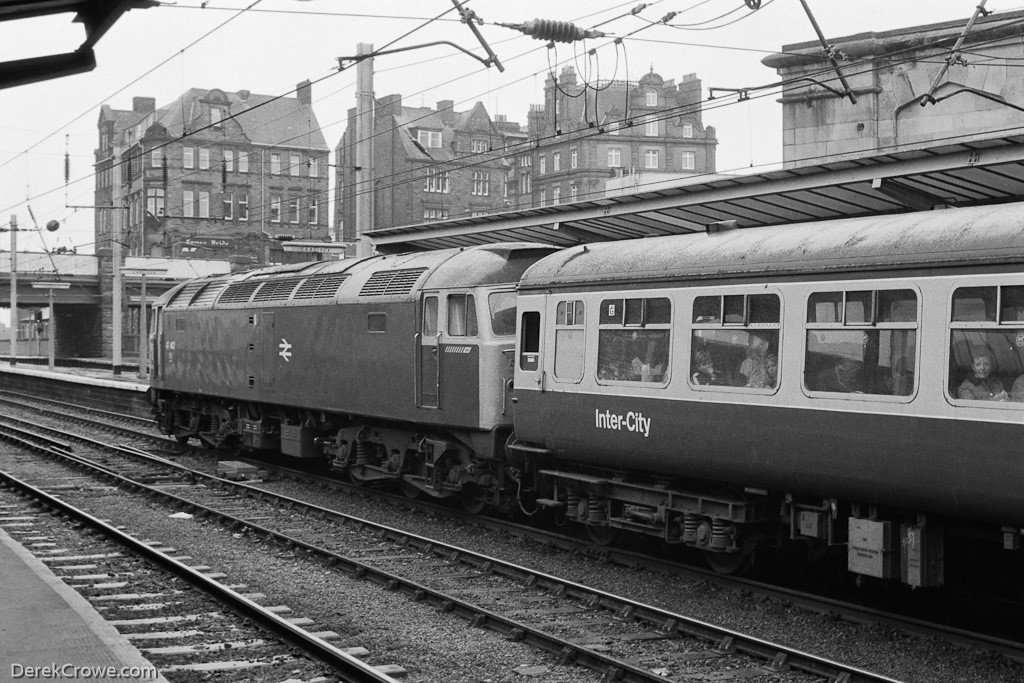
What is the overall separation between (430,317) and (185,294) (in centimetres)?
1028

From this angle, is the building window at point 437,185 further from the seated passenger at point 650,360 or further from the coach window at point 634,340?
the seated passenger at point 650,360

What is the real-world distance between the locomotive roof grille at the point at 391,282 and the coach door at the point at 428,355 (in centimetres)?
49

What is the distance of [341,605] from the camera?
10.6 m

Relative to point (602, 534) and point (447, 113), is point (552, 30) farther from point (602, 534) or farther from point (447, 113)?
point (447, 113)

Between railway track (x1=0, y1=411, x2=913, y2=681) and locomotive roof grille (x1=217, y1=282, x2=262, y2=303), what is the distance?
5.55 metres

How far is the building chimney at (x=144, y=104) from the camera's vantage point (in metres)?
96.7

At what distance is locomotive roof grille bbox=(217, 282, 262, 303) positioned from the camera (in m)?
20.7

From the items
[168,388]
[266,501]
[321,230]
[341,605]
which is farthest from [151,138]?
[341,605]

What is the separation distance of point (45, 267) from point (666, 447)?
66.4 meters

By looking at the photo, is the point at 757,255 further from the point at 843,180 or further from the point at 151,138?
the point at 151,138

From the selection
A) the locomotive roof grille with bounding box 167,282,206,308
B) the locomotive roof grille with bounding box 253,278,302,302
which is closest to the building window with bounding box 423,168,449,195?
the locomotive roof grille with bounding box 167,282,206,308

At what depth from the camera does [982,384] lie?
8516 millimetres

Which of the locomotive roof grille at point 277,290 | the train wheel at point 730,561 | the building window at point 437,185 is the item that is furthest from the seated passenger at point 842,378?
the building window at point 437,185

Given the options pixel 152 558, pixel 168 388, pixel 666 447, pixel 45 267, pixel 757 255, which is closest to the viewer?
pixel 757 255
